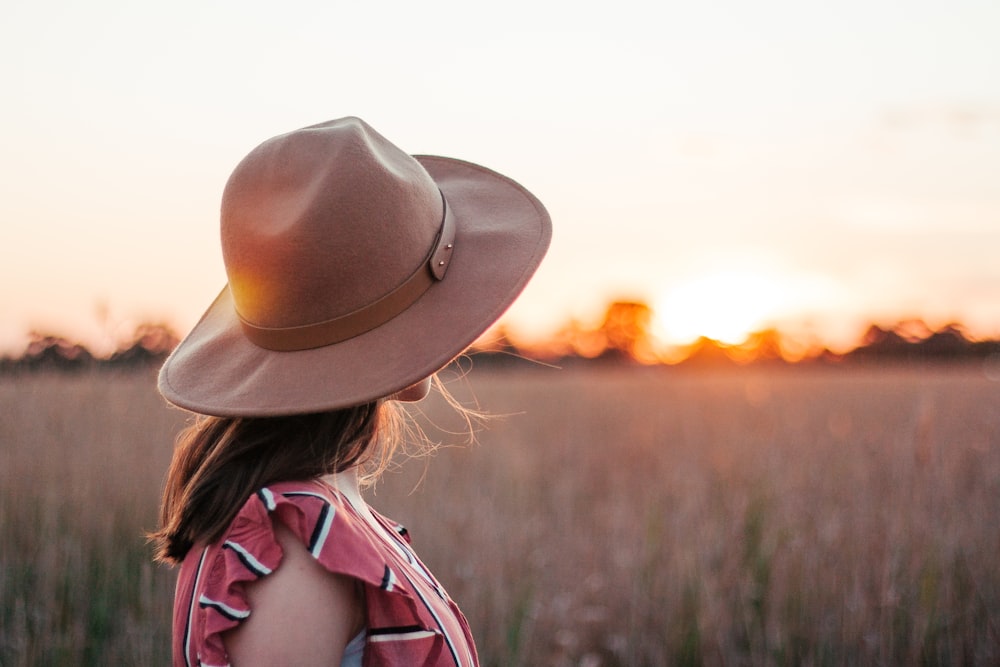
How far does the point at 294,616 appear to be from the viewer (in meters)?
0.95

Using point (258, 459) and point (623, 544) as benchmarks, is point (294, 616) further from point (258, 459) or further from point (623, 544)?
point (623, 544)

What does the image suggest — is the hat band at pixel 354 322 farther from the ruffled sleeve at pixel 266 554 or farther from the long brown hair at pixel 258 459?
the ruffled sleeve at pixel 266 554

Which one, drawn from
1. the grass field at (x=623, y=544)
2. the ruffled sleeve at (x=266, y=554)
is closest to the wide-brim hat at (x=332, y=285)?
the ruffled sleeve at (x=266, y=554)

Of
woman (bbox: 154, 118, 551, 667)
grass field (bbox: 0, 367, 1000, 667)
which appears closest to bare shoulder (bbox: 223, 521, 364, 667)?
woman (bbox: 154, 118, 551, 667)

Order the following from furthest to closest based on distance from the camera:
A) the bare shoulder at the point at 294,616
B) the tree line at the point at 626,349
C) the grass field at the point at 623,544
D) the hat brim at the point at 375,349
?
the tree line at the point at 626,349
the grass field at the point at 623,544
the hat brim at the point at 375,349
the bare shoulder at the point at 294,616

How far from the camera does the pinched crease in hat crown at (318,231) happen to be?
111cm

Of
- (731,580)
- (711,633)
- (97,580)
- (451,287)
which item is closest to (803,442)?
(731,580)

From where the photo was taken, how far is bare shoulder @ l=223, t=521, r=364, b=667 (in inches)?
36.7

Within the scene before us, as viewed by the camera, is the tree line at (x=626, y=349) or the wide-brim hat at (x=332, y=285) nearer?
the wide-brim hat at (x=332, y=285)

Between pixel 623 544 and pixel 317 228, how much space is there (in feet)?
10.4

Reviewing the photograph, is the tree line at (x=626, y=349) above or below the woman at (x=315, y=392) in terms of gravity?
below

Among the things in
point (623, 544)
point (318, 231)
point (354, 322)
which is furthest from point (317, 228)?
point (623, 544)

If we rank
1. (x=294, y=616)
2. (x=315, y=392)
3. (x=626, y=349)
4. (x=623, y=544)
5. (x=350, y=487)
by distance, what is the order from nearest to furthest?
(x=294, y=616) < (x=315, y=392) < (x=350, y=487) < (x=623, y=544) < (x=626, y=349)

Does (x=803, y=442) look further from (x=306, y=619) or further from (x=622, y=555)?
(x=306, y=619)
